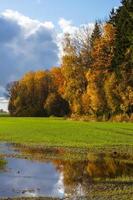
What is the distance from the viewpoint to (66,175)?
21.3 meters

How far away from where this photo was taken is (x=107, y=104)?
269ft

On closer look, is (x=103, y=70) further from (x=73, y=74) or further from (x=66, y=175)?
(x=66, y=175)

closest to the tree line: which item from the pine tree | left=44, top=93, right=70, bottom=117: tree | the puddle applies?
the pine tree

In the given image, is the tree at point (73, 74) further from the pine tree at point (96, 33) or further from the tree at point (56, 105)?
the tree at point (56, 105)

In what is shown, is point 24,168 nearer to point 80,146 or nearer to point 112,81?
point 80,146

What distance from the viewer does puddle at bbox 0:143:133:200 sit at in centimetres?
1659

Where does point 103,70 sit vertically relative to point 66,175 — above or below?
above

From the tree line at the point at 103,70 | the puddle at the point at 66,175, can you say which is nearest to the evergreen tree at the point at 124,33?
the tree line at the point at 103,70

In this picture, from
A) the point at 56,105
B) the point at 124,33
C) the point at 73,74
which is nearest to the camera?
the point at 124,33

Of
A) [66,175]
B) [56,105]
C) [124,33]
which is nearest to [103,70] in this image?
[124,33]

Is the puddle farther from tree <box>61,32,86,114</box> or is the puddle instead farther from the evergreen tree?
tree <box>61,32,86,114</box>

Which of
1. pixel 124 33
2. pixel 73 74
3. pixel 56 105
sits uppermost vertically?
pixel 124 33

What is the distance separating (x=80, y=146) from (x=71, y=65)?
59.5 m

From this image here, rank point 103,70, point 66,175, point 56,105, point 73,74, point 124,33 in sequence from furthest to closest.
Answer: point 56,105, point 73,74, point 103,70, point 124,33, point 66,175
